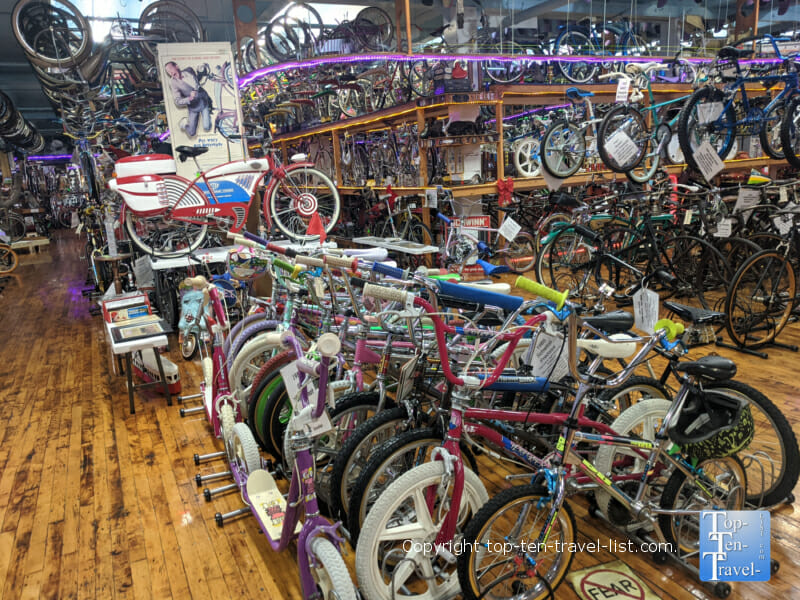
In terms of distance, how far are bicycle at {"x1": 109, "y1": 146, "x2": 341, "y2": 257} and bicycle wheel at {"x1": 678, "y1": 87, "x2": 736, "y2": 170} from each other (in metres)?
3.23

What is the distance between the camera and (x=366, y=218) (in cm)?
965

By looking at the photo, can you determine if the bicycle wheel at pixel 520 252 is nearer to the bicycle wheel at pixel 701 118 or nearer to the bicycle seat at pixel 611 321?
the bicycle wheel at pixel 701 118

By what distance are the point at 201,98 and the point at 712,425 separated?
594cm

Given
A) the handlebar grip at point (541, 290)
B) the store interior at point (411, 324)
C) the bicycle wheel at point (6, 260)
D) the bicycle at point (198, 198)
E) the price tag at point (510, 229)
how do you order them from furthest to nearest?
the bicycle wheel at point (6, 260), the bicycle at point (198, 198), the price tag at point (510, 229), the store interior at point (411, 324), the handlebar grip at point (541, 290)

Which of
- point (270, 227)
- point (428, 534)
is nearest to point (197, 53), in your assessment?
point (270, 227)

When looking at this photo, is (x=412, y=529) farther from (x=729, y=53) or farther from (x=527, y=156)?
(x=527, y=156)

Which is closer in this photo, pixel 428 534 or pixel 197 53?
pixel 428 534

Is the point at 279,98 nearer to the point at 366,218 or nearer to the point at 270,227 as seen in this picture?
the point at 366,218

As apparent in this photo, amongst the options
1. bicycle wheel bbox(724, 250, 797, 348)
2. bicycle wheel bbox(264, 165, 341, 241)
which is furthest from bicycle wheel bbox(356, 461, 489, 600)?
bicycle wheel bbox(264, 165, 341, 241)

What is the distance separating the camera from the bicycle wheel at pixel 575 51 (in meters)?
8.50

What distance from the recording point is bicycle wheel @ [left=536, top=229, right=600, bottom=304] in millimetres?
5531

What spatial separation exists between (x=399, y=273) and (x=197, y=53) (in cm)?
492

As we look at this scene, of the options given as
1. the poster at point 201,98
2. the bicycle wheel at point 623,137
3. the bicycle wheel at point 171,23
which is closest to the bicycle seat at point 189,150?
the poster at point 201,98

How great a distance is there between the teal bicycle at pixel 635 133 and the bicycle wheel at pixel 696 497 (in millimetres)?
3163
